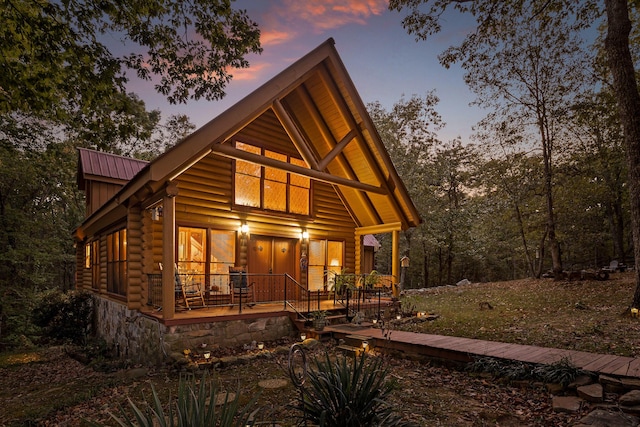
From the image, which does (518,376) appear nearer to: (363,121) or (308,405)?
(308,405)

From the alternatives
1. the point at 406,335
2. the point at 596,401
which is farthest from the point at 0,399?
the point at 596,401

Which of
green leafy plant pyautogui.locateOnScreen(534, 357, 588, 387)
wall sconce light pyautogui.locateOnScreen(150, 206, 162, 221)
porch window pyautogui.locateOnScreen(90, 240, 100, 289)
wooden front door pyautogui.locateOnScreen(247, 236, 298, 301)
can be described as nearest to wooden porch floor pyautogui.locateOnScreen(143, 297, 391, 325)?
wooden front door pyautogui.locateOnScreen(247, 236, 298, 301)

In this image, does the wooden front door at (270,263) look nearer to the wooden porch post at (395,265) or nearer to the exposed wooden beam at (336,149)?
the exposed wooden beam at (336,149)

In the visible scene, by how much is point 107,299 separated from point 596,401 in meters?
13.4

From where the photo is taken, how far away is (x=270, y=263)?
39.3ft

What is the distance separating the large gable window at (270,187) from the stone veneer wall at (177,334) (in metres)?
4.02

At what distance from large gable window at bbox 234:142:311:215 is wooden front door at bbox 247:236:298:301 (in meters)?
1.13

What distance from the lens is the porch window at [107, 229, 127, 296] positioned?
11.3 m

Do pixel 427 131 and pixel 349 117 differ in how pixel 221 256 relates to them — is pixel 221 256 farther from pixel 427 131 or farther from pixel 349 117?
pixel 427 131

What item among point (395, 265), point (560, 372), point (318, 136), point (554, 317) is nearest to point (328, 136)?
point (318, 136)

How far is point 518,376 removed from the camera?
5.70 meters

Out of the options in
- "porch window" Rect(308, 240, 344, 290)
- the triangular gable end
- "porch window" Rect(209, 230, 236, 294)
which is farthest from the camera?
"porch window" Rect(308, 240, 344, 290)

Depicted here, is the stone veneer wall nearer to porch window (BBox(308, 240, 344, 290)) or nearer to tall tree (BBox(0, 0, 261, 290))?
porch window (BBox(308, 240, 344, 290))

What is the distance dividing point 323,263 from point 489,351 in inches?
295
